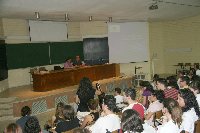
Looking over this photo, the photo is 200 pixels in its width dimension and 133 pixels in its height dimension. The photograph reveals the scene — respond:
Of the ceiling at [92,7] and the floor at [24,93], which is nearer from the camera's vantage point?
the ceiling at [92,7]

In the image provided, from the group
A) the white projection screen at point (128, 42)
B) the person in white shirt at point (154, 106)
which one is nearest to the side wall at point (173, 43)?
the white projection screen at point (128, 42)

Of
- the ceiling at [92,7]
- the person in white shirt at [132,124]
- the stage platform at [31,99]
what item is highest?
the ceiling at [92,7]

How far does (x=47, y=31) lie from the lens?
44.1ft

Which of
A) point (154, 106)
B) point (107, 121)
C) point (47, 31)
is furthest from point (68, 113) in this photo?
point (47, 31)

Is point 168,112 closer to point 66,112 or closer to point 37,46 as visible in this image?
point 66,112

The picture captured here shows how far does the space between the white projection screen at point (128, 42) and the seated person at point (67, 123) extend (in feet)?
33.3

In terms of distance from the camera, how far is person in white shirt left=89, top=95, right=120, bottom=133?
4327 mm

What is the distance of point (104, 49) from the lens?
14.9 metres

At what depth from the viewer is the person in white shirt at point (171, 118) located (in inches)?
152

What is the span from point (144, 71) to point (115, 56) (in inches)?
87.5

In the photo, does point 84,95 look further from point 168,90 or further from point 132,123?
point 132,123

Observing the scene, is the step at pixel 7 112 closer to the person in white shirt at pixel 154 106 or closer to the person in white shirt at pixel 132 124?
the person in white shirt at pixel 154 106

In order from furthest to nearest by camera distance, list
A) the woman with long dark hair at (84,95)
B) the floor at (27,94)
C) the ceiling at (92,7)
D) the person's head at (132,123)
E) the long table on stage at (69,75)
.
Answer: the long table on stage at (69,75) < the floor at (27,94) < the ceiling at (92,7) < the woman with long dark hair at (84,95) < the person's head at (132,123)

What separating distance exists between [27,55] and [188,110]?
9.66 m
